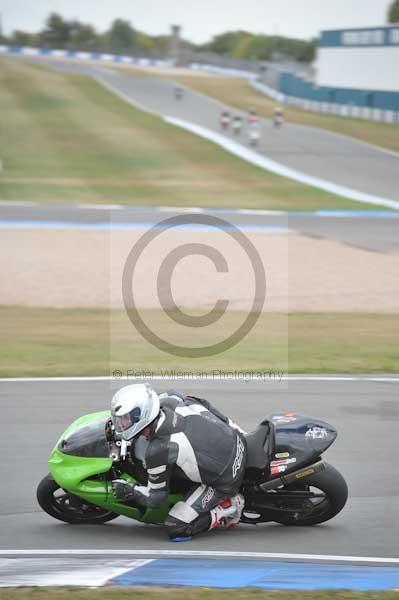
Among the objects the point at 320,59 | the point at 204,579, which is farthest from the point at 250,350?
the point at 320,59

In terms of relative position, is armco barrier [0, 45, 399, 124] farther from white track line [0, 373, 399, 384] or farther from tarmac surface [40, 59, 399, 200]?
white track line [0, 373, 399, 384]

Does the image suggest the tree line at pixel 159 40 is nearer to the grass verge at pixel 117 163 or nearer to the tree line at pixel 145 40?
the tree line at pixel 145 40

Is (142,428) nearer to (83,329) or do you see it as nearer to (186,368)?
(186,368)

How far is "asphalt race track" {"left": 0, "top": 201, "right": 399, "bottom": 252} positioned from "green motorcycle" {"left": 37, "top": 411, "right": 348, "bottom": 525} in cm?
1479

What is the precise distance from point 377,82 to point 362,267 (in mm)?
34676

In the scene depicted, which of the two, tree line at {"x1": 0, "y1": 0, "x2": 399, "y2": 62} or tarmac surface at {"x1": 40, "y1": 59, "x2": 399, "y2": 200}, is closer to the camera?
tarmac surface at {"x1": 40, "y1": 59, "x2": 399, "y2": 200}

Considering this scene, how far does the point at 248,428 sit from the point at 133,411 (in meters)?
3.26

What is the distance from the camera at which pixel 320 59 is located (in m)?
60.0

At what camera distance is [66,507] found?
23.1 feet

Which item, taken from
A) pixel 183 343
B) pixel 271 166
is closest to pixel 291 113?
pixel 271 166

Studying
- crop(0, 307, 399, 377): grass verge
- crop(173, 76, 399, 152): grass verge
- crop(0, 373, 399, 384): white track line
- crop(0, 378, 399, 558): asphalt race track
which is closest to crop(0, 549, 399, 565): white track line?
crop(0, 378, 399, 558): asphalt race track

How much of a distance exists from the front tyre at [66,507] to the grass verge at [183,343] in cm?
436

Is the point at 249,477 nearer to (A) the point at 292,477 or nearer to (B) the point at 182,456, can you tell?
(A) the point at 292,477

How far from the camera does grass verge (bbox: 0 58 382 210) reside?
29.0 m
